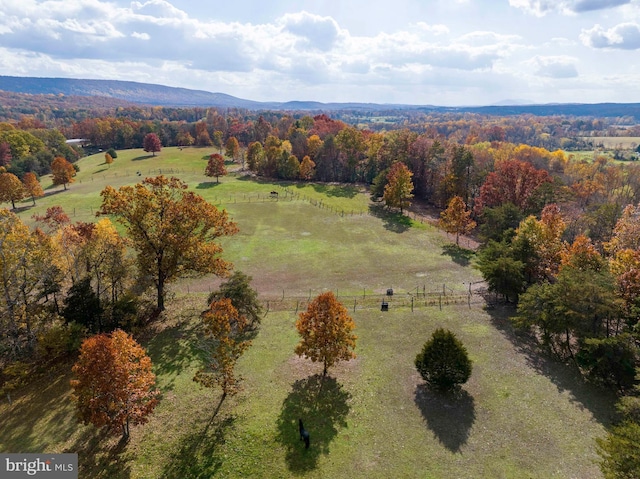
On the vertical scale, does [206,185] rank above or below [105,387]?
below

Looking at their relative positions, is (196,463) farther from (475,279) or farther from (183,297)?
(475,279)

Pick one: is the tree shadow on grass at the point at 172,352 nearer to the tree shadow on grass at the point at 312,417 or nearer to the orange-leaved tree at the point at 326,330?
the tree shadow on grass at the point at 312,417

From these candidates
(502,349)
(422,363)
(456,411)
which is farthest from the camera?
(502,349)

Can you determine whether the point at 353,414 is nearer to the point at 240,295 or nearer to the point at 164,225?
the point at 240,295

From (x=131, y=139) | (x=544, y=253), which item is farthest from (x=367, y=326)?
(x=131, y=139)

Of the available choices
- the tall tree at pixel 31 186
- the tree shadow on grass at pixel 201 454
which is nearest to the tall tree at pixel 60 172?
the tall tree at pixel 31 186

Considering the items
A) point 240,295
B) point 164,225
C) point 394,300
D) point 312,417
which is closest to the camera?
point 312,417

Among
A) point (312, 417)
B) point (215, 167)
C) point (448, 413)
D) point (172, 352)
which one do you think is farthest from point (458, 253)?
point (215, 167)
